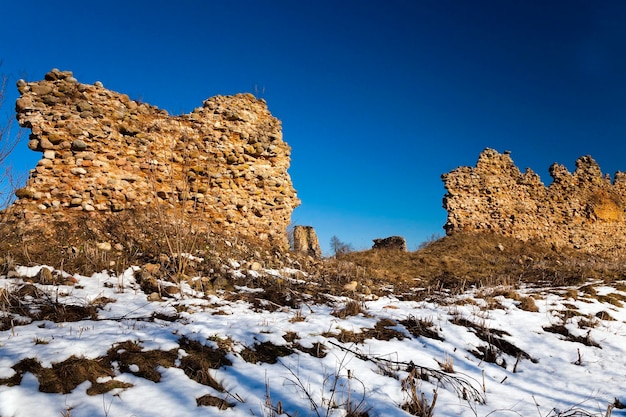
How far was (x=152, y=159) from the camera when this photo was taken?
26.5ft

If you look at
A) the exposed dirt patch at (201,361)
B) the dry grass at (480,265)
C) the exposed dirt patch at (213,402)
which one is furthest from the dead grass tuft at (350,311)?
the dry grass at (480,265)

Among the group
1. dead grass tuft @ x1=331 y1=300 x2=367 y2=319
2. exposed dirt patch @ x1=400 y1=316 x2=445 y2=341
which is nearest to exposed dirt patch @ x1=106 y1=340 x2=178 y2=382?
dead grass tuft @ x1=331 y1=300 x2=367 y2=319

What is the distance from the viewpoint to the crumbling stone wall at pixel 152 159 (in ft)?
22.9

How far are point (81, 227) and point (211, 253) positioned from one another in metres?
2.36

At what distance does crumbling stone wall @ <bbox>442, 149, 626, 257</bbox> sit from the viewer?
15.2m

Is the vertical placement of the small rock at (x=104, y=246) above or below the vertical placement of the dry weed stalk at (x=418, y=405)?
Result: above

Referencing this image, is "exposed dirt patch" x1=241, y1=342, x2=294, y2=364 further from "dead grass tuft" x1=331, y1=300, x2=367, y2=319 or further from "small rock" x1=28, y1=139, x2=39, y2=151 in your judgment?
"small rock" x1=28, y1=139, x2=39, y2=151

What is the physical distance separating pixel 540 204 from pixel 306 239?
11.4 meters

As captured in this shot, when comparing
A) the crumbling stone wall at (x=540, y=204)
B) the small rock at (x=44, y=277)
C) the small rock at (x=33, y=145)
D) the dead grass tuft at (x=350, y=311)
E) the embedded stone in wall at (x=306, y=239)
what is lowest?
the dead grass tuft at (x=350, y=311)

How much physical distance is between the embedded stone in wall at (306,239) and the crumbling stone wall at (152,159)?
3.29 m

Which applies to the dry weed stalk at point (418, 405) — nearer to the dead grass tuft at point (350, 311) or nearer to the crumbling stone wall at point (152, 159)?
the dead grass tuft at point (350, 311)

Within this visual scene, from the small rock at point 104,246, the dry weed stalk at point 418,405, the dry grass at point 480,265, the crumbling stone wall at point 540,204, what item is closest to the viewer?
the dry weed stalk at point 418,405

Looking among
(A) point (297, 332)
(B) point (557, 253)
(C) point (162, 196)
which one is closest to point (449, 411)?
(A) point (297, 332)

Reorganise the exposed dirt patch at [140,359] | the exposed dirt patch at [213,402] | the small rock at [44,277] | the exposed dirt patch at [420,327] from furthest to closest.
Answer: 1. the small rock at [44,277]
2. the exposed dirt patch at [420,327]
3. the exposed dirt patch at [140,359]
4. the exposed dirt patch at [213,402]
